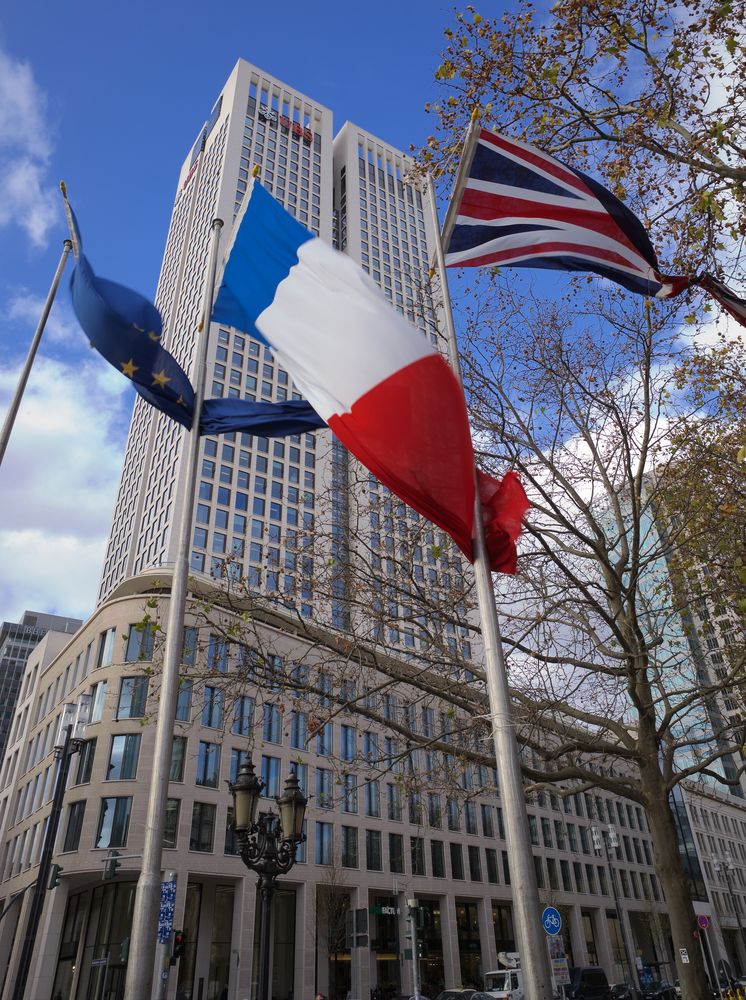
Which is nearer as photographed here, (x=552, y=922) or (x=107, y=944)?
(x=552, y=922)

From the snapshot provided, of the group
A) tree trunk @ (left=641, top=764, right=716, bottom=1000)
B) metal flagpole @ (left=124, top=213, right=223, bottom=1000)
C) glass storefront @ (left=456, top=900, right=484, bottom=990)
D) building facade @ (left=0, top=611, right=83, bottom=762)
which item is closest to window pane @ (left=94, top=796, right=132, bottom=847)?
glass storefront @ (left=456, top=900, right=484, bottom=990)

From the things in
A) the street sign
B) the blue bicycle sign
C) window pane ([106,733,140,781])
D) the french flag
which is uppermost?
window pane ([106,733,140,781])

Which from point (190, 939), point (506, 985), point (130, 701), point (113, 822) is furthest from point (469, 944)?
point (130, 701)

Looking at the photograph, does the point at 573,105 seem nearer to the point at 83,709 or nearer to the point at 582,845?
the point at 83,709

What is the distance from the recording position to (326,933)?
40.7m

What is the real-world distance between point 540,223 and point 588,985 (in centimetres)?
3775

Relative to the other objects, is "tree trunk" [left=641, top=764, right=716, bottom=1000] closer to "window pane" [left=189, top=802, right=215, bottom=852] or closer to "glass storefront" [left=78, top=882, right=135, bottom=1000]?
"window pane" [left=189, top=802, right=215, bottom=852]

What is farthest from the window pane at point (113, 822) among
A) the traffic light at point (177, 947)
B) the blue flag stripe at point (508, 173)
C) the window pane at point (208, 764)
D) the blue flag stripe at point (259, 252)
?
the blue flag stripe at point (508, 173)

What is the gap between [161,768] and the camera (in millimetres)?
7602

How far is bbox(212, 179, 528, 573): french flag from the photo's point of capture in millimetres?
6250

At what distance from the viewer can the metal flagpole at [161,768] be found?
6.64 m

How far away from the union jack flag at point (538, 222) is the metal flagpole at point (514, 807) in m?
3.34

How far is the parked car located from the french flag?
33848 millimetres

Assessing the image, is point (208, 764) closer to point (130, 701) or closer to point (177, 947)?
point (130, 701)
